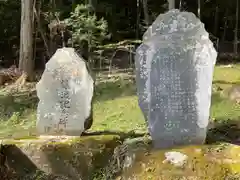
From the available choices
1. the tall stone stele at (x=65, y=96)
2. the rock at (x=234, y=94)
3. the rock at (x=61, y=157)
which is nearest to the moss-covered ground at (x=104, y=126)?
the rock at (x=61, y=157)

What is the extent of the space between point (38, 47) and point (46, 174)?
11.6 m

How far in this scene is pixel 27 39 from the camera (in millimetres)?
11180

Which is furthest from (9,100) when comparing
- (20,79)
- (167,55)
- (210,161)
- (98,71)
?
(210,161)

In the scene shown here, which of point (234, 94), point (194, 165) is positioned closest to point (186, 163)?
point (194, 165)

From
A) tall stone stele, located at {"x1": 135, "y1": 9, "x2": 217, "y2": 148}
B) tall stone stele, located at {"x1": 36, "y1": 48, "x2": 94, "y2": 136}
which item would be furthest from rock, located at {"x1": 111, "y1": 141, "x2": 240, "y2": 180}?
tall stone stele, located at {"x1": 36, "y1": 48, "x2": 94, "y2": 136}

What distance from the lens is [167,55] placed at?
477 cm

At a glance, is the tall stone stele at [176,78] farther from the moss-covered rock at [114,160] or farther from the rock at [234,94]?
the rock at [234,94]

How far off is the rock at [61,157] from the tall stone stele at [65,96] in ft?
0.99

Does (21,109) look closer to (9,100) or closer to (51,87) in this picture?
(9,100)

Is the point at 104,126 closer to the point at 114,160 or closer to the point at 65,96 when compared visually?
the point at 65,96

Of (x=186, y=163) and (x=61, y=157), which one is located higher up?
(x=186, y=163)

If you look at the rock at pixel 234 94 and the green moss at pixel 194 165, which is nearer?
the green moss at pixel 194 165

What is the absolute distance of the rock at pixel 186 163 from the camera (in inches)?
166

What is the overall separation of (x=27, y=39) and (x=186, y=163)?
773 cm
